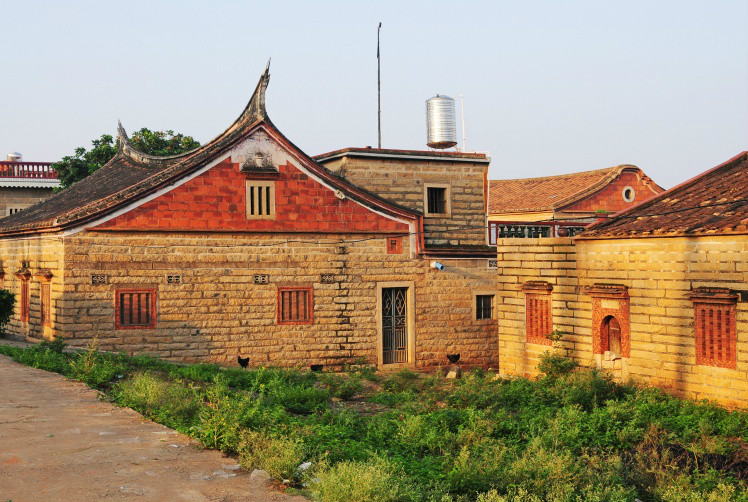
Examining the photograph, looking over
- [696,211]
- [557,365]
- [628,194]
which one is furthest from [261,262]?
[628,194]

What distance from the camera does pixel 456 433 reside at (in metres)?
11.9

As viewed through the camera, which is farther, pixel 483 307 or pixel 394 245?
pixel 483 307

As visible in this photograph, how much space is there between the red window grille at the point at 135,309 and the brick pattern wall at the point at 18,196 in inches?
796

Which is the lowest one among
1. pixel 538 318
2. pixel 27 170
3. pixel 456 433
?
pixel 456 433

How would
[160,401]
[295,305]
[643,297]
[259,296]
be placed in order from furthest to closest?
[295,305], [259,296], [643,297], [160,401]

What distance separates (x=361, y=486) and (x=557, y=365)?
10093 millimetres

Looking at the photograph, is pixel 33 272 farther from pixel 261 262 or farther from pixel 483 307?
pixel 483 307

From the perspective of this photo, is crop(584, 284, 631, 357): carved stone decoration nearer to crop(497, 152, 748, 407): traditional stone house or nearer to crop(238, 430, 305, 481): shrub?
crop(497, 152, 748, 407): traditional stone house

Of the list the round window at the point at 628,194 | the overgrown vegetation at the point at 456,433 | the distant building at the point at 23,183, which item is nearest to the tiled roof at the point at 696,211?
the overgrown vegetation at the point at 456,433

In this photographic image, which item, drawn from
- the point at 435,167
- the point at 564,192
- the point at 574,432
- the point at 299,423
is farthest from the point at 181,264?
the point at 564,192

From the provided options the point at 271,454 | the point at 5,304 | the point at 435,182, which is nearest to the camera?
the point at 271,454

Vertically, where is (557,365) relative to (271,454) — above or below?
above

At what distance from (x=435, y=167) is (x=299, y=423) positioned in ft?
43.1

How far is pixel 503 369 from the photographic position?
18.7 metres
